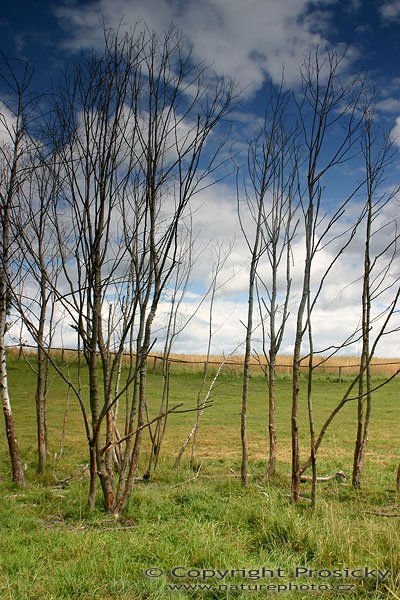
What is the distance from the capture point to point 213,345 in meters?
8.45

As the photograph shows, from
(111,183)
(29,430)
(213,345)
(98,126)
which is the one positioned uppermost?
(98,126)

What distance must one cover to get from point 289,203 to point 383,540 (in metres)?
4.17

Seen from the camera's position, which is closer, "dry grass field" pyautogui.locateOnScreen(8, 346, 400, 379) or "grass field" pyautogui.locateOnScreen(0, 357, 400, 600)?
"grass field" pyautogui.locateOnScreen(0, 357, 400, 600)

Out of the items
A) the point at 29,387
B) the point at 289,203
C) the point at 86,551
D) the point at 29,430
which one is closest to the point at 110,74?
the point at 289,203

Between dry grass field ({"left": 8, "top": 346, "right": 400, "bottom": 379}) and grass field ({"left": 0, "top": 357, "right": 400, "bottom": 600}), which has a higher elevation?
dry grass field ({"left": 8, "top": 346, "right": 400, "bottom": 379})

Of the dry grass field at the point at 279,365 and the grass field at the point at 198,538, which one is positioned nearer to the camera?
the grass field at the point at 198,538

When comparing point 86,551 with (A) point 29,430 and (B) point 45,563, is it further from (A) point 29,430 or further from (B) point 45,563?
(A) point 29,430

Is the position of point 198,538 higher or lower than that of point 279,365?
lower

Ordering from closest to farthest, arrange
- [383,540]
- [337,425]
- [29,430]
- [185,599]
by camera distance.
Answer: [185,599] → [383,540] → [29,430] → [337,425]

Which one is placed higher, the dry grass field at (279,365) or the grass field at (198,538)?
the dry grass field at (279,365)

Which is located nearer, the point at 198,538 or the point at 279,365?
the point at 198,538

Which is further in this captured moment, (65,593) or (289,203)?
(289,203)

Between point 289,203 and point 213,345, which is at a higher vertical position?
point 289,203

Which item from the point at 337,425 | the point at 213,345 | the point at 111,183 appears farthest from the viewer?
the point at 337,425
